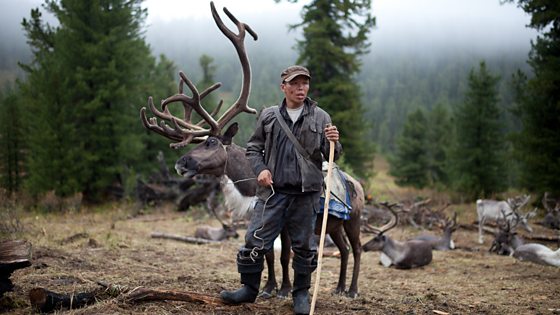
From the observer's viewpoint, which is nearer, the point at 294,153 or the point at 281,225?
the point at 294,153

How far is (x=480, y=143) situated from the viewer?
62.8 feet

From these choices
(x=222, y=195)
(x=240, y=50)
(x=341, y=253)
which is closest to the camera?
(x=240, y=50)

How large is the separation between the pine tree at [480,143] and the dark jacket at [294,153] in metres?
16.1

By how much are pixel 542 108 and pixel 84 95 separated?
15963mm

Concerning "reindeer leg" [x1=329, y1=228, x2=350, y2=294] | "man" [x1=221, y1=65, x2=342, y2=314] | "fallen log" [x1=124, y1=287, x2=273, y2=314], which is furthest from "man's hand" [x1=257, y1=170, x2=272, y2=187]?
"reindeer leg" [x1=329, y1=228, x2=350, y2=294]

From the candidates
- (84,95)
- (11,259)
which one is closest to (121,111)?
(84,95)

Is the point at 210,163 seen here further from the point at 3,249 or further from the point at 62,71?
the point at 62,71

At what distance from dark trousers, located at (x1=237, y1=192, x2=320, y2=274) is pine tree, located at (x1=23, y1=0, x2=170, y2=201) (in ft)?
40.7

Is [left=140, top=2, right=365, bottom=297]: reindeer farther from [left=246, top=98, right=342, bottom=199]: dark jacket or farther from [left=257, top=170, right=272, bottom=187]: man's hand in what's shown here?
[left=257, top=170, right=272, bottom=187]: man's hand

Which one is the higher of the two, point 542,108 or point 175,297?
point 542,108

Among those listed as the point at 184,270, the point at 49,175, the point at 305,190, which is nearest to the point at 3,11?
the point at 49,175

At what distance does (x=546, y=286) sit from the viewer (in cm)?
599

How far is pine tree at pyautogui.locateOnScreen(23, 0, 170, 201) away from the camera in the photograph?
14.4 metres

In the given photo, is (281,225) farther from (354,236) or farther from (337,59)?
(337,59)
